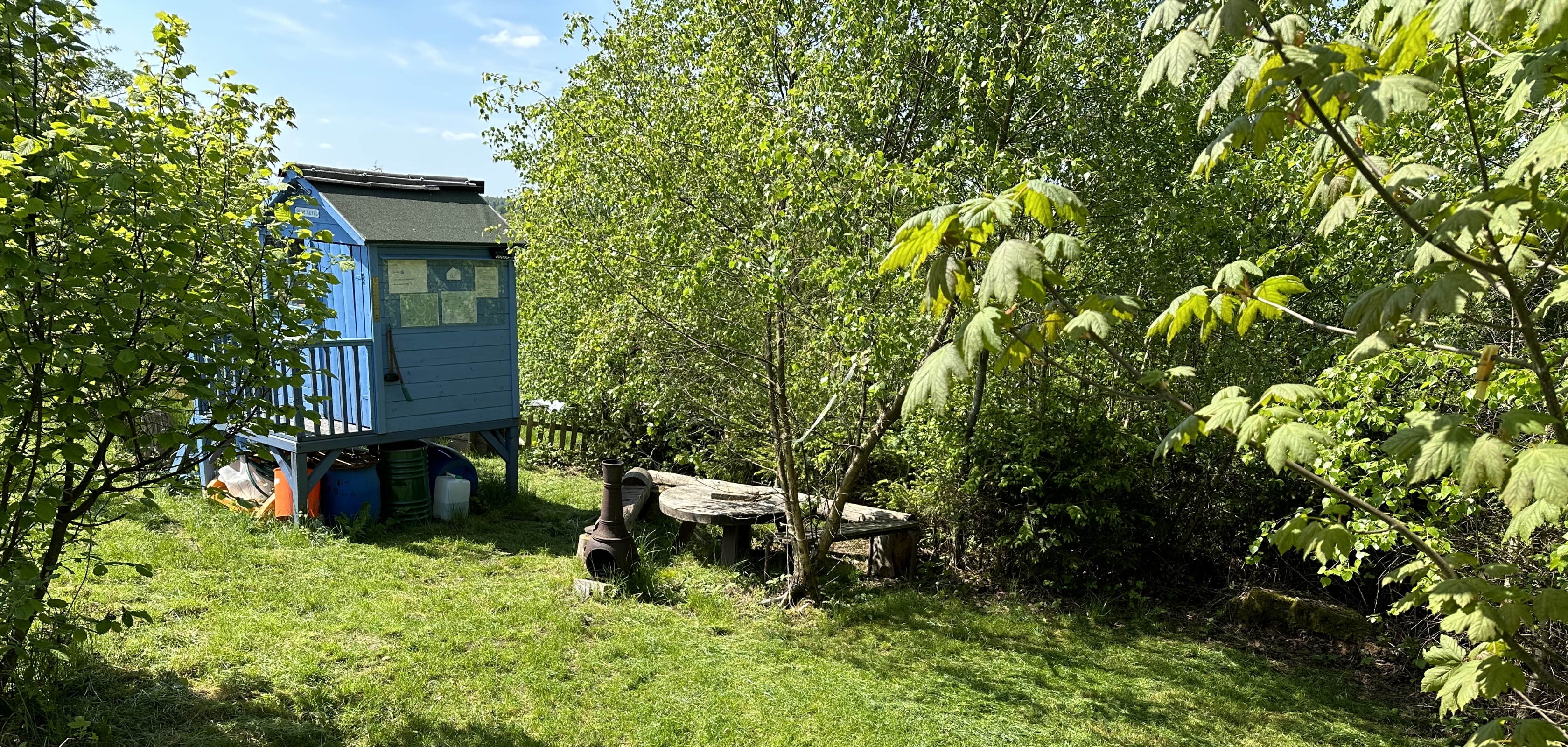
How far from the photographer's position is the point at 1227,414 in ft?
7.00

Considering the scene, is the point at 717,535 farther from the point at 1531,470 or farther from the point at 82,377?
the point at 1531,470

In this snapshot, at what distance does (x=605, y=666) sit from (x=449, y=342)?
4.73 metres

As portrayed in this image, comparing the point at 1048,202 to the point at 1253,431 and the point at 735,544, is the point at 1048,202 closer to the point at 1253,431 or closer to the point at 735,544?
the point at 1253,431

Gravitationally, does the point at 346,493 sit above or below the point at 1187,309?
below

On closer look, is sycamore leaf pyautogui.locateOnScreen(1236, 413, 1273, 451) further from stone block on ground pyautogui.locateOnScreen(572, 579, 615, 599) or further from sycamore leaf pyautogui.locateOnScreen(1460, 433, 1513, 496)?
stone block on ground pyautogui.locateOnScreen(572, 579, 615, 599)

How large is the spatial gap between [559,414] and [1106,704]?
8.59 meters

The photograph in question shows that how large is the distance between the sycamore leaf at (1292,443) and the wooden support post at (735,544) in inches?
220

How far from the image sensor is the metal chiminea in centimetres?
644

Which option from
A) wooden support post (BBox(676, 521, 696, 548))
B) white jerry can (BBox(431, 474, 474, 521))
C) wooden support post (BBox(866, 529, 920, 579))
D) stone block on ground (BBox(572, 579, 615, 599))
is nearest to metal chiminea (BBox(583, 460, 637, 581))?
stone block on ground (BBox(572, 579, 615, 599))

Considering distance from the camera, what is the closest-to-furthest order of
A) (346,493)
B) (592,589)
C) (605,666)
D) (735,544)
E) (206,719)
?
(206,719) < (605,666) < (592,589) < (735,544) < (346,493)

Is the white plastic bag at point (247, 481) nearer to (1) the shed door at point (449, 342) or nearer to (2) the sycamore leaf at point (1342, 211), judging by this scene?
(1) the shed door at point (449, 342)

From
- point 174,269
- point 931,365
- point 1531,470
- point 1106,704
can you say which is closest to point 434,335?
point 174,269

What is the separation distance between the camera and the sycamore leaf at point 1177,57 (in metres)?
1.87

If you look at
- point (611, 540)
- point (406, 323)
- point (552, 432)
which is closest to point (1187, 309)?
point (611, 540)
